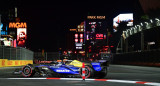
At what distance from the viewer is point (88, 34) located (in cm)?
19650

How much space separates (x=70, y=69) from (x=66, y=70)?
27 centimetres

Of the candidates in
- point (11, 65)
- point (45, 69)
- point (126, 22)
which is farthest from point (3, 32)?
point (45, 69)

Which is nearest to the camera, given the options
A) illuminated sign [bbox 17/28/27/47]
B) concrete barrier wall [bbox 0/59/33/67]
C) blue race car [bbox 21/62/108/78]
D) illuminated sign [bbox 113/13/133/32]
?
blue race car [bbox 21/62/108/78]

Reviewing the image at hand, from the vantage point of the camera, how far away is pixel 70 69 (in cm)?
1636

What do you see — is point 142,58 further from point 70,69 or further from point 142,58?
point 70,69

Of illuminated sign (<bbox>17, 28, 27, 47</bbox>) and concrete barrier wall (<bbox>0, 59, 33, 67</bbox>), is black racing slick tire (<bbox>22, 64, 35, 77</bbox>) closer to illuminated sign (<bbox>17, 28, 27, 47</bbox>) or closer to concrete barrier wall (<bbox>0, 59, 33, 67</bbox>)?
concrete barrier wall (<bbox>0, 59, 33, 67</bbox>)

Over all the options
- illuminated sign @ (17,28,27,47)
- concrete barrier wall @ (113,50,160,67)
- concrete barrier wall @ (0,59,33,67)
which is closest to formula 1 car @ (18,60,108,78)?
concrete barrier wall @ (0,59,33,67)

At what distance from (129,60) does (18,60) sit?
24069mm

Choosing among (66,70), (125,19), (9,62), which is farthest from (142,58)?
(125,19)

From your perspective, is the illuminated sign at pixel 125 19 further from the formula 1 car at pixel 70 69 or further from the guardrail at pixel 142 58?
the formula 1 car at pixel 70 69

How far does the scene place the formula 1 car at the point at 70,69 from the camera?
16000 mm

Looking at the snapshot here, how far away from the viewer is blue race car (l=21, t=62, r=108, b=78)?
629 inches

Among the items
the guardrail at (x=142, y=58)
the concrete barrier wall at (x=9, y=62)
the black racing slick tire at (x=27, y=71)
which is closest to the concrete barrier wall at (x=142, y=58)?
the guardrail at (x=142, y=58)

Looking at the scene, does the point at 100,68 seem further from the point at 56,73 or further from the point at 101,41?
the point at 101,41
